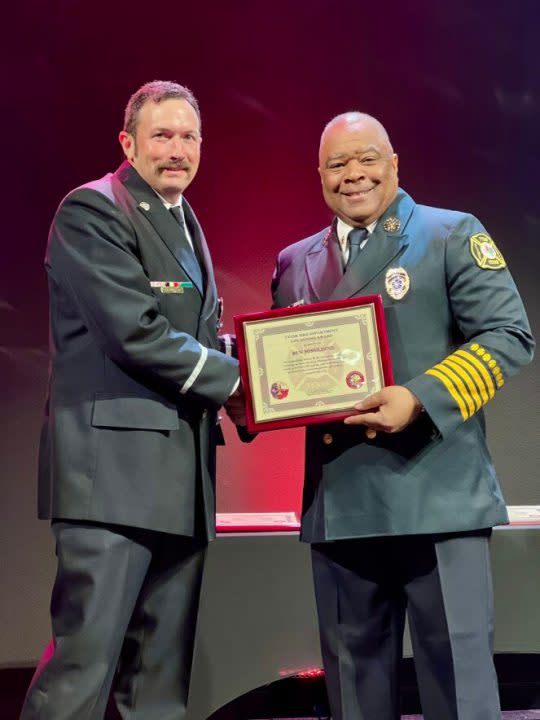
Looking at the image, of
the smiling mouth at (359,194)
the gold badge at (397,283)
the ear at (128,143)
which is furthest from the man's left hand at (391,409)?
the ear at (128,143)

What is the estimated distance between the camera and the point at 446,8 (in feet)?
10.2

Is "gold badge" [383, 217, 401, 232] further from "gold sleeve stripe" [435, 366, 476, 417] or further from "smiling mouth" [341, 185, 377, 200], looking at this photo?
"gold sleeve stripe" [435, 366, 476, 417]

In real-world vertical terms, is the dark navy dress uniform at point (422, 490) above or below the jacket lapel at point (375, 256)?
below

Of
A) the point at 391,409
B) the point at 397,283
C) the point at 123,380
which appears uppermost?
the point at 397,283

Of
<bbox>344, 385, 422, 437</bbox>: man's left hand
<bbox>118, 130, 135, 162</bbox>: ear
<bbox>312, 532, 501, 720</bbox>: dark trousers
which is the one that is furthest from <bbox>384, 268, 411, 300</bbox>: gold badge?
<bbox>118, 130, 135, 162</bbox>: ear

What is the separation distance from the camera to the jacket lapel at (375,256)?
1.94 metres

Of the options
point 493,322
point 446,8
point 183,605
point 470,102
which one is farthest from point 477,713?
point 446,8

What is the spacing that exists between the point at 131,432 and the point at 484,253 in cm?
84

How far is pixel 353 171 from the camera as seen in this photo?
1.97 metres

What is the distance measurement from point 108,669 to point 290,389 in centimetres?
69

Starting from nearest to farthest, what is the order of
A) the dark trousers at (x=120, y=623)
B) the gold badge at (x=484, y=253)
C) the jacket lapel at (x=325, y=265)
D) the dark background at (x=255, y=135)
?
the dark trousers at (x=120, y=623) → the gold badge at (x=484, y=253) → the jacket lapel at (x=325, y=265) → the dark background at (x=255, y=135)

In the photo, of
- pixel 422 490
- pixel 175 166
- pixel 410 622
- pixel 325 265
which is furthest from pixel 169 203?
pixel 410 622

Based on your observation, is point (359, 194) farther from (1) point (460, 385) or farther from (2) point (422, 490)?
(2) point (422, 490)

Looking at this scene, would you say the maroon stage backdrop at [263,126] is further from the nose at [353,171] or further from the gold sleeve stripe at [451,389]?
the gold sleeve stripe at [451,389]
